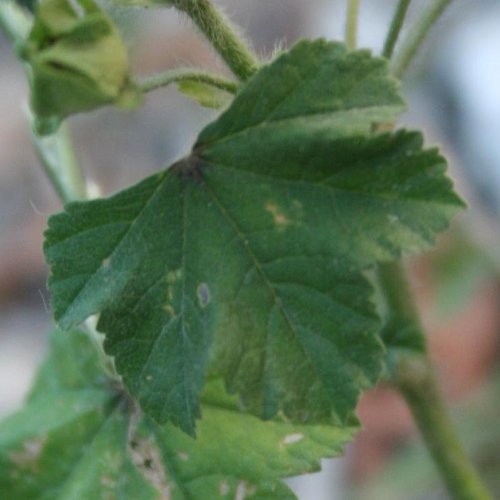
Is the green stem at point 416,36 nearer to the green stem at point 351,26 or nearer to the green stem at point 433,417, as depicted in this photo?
the green stem at point 351,26

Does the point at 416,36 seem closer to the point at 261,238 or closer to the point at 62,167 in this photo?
the point at 261,238

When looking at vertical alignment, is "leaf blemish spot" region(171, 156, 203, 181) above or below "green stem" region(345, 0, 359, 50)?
below

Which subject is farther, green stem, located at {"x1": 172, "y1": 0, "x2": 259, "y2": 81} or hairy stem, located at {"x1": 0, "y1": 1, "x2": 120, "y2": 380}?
hairy stem, located at {"x1": 0, "y1": 1, "x2": 120, "y2": 380}

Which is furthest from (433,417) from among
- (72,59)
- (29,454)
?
(72,59)

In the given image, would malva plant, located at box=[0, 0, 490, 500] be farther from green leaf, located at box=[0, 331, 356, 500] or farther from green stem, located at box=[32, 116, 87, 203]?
green stem, located at box=[32, 116, 87, 203]

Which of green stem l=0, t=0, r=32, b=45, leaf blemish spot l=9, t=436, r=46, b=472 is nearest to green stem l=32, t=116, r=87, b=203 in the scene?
green stem l=0, t=0, r=32, b=45

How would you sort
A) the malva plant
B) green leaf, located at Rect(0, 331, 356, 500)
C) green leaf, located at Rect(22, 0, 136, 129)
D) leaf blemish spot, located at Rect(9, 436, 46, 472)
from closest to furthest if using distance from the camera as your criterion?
green leaf, located at Rect(22, 0, 136, 129), the malva plant, green leaf, located at Rect(0, 331, 356, 500), leaf blemish spot, located at Rect(9, 436, 46, 472)

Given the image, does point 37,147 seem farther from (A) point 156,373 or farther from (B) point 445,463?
(B) point 445,463
